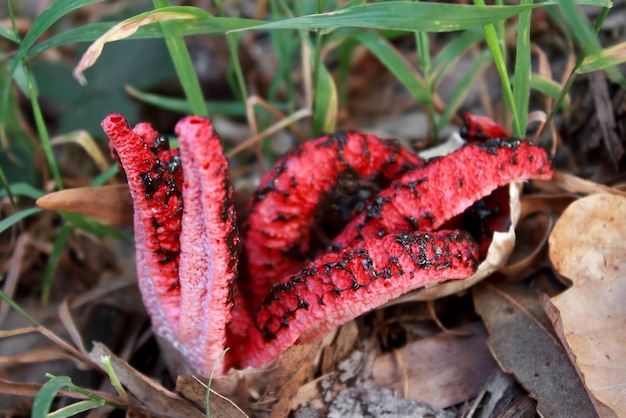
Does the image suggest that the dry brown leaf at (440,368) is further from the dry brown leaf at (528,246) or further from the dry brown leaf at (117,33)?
the dry brown leaf at (117,33)

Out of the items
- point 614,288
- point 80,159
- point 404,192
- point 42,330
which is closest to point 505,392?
point 614,288

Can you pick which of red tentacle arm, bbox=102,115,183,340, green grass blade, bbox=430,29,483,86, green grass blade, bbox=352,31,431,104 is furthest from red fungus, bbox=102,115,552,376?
green grass blade, bbox=430,29,483,86

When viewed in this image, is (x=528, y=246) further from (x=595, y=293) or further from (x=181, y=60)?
(x=181, y=60)

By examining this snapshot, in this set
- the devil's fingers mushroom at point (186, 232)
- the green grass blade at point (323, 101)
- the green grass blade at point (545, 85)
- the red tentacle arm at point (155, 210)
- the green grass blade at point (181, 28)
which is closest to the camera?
the devil's fingers mushroom at point (186, 232)

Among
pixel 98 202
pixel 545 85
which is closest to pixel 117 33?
pixel 98 202

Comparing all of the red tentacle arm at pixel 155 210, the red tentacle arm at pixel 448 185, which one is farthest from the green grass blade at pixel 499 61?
the red tentacle arm at pixel 155 210

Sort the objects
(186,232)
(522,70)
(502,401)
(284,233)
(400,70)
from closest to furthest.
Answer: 1. (186,232)
2. (502,401)
3. (522,70)
4. (284,233)
5. (400,70)
